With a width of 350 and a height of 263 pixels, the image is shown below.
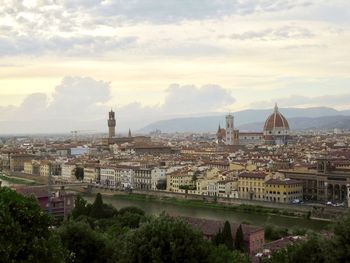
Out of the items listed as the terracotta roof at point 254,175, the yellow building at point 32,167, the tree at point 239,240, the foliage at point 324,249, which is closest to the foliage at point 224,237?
the tree at point 239,240

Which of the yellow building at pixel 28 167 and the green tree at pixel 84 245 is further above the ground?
the green tree at pixel 84 245

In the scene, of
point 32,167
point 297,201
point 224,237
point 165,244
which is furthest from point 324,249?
point 32,167

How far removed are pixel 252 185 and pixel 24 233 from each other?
62.7 ft

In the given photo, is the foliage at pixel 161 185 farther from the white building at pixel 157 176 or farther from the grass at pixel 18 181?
the grass at pixel 18 181

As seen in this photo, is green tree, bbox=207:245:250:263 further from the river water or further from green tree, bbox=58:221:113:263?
the river water

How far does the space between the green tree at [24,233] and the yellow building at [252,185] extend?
714 inches

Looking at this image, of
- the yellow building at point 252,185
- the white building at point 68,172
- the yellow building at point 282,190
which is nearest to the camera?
the yellow building at point 282,190

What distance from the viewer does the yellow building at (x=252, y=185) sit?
985 inches

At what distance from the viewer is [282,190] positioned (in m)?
24.3

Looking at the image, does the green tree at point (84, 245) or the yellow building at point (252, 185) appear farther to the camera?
the yellow building at point (252, 185)

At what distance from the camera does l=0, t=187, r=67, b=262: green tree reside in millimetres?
6754

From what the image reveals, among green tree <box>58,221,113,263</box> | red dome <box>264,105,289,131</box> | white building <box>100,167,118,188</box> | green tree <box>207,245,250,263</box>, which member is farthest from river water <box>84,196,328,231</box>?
red dome <box>264,105,289,131</box>

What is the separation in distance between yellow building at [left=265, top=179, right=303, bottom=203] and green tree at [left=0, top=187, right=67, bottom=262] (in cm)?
1759

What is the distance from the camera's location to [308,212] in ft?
70.2
